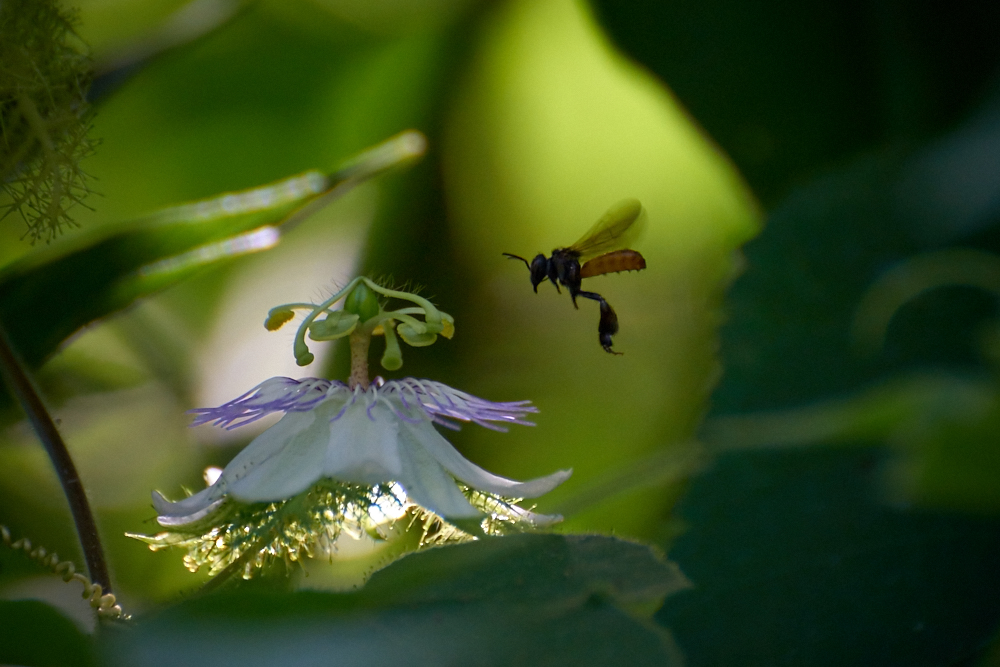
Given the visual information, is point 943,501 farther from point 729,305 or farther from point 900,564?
point 729,305

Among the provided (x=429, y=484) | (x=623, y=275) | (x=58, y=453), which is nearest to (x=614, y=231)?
(x=429, y=484)

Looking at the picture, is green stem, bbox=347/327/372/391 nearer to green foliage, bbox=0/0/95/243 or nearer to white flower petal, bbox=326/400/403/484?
white flower petal, bbox=326/400/403/484

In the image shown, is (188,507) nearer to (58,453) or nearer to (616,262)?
(58,453)

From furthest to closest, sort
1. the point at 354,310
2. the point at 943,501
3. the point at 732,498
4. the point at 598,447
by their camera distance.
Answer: the point at 598,447, the point at 732,498, the point at 354,310, the point at 943,501

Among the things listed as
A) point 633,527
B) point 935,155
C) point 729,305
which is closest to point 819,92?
point 935,155

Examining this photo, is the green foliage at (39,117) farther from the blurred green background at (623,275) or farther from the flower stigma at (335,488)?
A: the flower stigma at (335,488)

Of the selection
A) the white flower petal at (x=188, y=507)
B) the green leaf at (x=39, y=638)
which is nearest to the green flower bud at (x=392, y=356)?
the white flower petal at (x=188, y=507)

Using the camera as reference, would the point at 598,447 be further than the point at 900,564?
Yes
